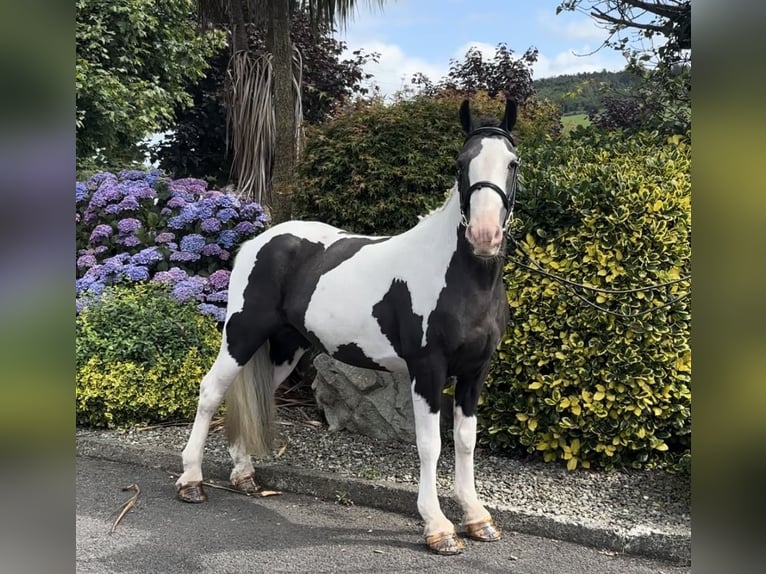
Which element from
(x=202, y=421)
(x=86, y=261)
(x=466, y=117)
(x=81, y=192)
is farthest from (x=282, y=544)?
(x=81, y=192)

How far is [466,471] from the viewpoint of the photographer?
3.27m

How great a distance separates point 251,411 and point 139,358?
1.88m

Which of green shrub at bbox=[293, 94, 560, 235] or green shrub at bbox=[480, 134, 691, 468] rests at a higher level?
green shrub at bbox=[293, 94, 560, 235]

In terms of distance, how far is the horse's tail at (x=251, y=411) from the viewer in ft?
12.6

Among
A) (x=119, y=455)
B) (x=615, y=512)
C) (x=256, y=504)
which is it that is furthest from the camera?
(x=119, y=455)

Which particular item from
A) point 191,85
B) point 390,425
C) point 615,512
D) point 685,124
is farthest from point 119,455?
point 191,85

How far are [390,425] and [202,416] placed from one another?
143cm

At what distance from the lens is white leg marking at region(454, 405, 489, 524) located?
3.26 m

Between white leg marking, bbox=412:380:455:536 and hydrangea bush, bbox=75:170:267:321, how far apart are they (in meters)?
3.12

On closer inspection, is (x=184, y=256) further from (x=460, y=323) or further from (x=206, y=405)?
(x=460, y=323)

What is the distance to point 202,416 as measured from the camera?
12.7 ft

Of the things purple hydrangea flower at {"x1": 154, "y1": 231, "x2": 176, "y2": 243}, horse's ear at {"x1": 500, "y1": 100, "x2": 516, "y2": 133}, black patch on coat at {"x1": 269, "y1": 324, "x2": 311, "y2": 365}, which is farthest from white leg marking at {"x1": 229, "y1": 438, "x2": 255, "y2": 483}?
purple hydrangea flower at {"x1": 154, "y1": 231, "x2": 176, "y2": 243}

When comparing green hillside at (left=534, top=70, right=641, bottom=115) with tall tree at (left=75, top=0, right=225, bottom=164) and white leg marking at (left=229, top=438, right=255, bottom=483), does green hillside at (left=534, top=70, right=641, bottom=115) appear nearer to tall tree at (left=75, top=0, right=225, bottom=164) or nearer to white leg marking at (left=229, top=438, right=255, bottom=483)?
white leg marking at (left=229, top=438, right=255, bottom=483)
